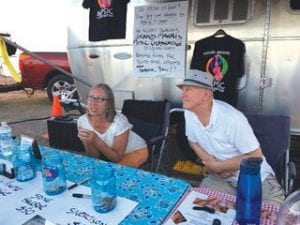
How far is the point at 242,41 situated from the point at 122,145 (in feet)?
6.16

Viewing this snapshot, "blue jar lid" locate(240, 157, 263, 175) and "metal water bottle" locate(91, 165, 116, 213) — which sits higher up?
"blue jar lid" locate(240, 157, 263, 175)

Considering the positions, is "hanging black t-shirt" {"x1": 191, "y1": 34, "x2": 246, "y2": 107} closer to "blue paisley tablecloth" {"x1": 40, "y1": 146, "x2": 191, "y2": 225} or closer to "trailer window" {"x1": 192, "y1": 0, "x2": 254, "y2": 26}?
"trailer window" {"x1": 192, "y1": 0, "x2": 254, "y2": 26}

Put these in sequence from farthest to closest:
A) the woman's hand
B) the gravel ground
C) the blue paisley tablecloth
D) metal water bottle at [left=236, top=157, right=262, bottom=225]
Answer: the gravel ground, the woman's hand, the blue paisley tablecloth, metal water bottle at [left=236, top=157, right=262, bottom=225]

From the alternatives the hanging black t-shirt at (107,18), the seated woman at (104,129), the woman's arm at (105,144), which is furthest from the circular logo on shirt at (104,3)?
the woman's arm at (105,144)

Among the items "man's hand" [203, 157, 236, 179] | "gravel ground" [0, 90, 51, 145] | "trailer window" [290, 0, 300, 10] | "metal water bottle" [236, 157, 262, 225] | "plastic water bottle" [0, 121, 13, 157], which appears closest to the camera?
"metal water bottle" [236, 157, 262, 225]

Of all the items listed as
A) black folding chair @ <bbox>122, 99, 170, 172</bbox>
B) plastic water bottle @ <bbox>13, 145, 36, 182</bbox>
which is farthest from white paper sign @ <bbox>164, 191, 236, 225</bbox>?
black folding chair @ <bbox>122, 99, 170, 172</bbox>

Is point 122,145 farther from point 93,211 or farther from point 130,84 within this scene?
point 130,84

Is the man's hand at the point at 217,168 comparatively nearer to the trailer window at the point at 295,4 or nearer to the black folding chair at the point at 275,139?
the black folding chair at the point at 275,139

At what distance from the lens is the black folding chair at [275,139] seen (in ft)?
7.37

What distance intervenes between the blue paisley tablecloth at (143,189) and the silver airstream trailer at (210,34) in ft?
7.08

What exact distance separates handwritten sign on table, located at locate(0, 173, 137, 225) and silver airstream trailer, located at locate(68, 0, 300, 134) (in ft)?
8.19

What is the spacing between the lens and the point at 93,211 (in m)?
1.28

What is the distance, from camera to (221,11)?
11.2 feet

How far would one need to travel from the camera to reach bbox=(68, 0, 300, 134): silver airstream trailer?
319 cm
